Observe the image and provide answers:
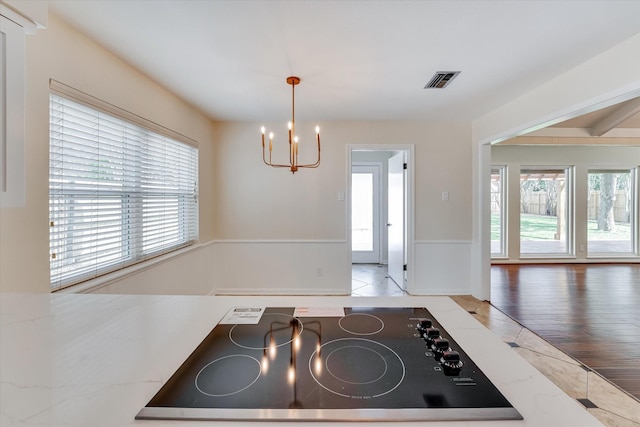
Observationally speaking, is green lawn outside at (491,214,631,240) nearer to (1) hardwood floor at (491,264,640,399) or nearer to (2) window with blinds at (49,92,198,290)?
(1) hardwood floor at (491,264,640,399)

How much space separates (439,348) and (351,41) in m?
1.86

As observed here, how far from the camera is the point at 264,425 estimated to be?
21.6 inches

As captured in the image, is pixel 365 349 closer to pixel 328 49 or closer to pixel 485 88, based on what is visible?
pixel 328 49

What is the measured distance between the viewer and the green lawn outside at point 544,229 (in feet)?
19.9

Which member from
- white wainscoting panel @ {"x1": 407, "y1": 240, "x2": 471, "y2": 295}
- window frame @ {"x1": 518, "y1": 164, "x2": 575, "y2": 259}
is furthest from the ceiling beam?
white wainscoting panel @ {"x1": 407, "y1": 240, "x2": 471, "y2": 295}

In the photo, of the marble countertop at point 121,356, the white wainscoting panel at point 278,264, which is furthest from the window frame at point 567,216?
the marble countertop at point 121,356

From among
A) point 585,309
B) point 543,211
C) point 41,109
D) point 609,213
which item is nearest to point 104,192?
point 41,109

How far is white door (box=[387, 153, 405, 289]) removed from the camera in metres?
4.21

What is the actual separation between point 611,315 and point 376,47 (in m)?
3.74

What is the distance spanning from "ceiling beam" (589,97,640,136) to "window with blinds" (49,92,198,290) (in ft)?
19.7

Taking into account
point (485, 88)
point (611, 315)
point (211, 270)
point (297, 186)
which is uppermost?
point (485, 88)

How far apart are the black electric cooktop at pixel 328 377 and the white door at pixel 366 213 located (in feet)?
16.7

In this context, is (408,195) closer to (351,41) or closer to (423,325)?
(351,41)

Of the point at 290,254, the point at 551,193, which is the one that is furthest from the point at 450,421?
the point at 551,193
